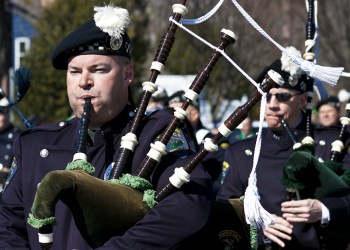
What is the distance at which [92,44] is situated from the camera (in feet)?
12.7

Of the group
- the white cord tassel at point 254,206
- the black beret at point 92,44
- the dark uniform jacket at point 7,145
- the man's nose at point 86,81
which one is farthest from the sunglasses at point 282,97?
the dark uniform jacket at point 7,145

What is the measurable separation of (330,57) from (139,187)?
1992 centimetres

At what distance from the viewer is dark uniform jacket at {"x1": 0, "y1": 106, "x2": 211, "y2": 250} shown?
3523mm

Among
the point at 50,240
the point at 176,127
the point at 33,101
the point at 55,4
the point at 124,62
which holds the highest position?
the point at 55,4

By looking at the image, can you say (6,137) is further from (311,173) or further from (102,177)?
(102,177)

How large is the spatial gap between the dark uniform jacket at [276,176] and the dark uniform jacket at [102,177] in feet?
6.99

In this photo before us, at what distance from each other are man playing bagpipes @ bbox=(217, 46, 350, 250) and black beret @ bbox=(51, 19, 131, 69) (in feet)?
6.41

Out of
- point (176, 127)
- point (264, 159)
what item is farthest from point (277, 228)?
point (176, 127)

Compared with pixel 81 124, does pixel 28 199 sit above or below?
below

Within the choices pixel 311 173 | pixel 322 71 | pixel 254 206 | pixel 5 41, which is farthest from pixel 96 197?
pixel 5 41

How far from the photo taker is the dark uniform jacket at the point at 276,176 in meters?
5.89

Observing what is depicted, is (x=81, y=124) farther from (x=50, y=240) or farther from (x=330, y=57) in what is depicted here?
(x=330, y=57)

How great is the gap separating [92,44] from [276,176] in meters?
2.75

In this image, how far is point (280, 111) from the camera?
21.3 ft
